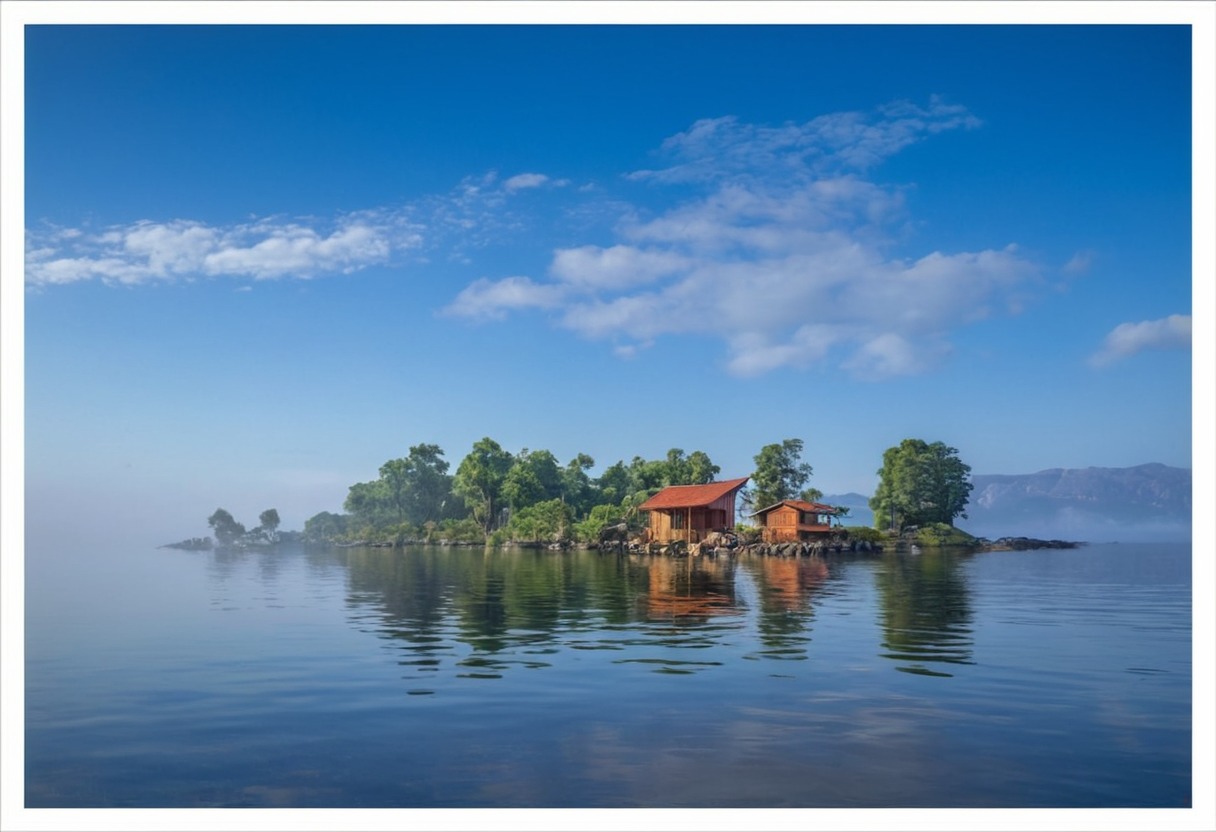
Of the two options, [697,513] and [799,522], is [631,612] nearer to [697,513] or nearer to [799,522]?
[697,513]

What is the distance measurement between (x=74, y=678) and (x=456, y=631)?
339 inches

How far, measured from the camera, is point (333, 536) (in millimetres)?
124250

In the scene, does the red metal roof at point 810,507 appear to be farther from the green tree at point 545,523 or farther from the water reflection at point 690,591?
the water reflection at point 690,591

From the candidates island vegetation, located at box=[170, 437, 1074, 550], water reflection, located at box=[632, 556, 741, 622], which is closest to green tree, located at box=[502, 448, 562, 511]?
island vegetation, located at box=[170, 437, 1074, 550]

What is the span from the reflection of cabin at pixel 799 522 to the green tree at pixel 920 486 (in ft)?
40.5

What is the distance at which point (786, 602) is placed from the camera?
30766mm

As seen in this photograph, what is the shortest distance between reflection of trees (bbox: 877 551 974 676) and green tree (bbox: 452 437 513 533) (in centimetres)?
7140

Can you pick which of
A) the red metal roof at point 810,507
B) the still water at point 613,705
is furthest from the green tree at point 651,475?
the still water at point 613,705

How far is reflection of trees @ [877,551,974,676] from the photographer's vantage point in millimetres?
18656

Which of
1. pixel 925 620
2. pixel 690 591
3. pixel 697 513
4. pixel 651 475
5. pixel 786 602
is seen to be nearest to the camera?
pixel 925 620

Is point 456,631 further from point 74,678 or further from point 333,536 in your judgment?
point 333,536

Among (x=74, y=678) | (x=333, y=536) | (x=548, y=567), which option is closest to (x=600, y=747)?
(x=74, y=678)

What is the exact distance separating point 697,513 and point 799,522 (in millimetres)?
9282

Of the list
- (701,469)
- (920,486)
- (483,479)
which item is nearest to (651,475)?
(701,469)
